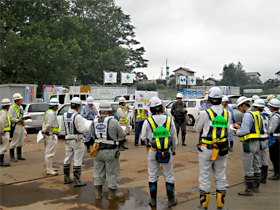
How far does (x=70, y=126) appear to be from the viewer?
568 centimetres

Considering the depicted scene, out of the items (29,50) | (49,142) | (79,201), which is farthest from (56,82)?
(79,201)

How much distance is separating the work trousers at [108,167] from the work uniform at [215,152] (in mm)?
1560

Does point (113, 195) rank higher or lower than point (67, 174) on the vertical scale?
lower

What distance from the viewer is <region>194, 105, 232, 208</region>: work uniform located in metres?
4.25

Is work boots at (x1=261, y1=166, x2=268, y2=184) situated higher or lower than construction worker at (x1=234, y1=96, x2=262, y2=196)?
lower

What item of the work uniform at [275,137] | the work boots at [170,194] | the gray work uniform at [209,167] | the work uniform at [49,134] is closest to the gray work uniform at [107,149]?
the work boots at [170,194]

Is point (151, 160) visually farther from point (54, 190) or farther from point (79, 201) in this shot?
point (54, 190)

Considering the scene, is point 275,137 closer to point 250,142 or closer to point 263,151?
point 263,151

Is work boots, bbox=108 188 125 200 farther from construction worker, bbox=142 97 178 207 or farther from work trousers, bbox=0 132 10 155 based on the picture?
work trousers, bbox=0 132 10 155

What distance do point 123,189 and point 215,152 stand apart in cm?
217

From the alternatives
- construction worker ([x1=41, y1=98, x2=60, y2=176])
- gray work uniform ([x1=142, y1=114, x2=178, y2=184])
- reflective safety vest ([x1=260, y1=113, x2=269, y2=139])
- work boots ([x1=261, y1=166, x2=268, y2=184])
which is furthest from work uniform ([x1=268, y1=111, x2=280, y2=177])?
construction worker ([x1=41, y1=98, x2=60, y2=176])

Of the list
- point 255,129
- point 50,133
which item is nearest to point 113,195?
point 50,133

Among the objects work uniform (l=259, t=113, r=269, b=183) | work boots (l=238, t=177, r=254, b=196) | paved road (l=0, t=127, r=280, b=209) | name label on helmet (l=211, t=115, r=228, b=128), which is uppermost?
name label on helmet (l=211, t=115, r=228, b=128)

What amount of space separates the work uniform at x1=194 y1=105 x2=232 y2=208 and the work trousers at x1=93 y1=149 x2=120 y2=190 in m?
1.56
